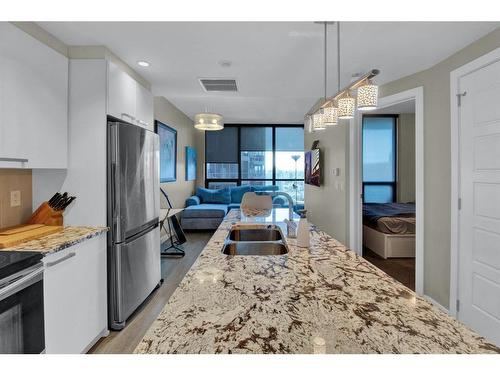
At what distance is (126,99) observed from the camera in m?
2.49

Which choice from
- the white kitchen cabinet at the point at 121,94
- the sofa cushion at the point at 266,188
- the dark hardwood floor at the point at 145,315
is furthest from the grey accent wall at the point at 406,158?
the white kitchen cabinet at the point at 121,94

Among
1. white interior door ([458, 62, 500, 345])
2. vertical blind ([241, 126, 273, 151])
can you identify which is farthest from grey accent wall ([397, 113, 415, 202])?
white interior door ([458, 62, 500, 345])

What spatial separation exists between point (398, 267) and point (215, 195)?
13.8 ft

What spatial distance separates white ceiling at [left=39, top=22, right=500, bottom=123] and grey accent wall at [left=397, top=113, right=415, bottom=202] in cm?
331

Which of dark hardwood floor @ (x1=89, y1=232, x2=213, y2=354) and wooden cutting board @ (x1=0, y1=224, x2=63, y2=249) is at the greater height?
wooden cutting board @ (x1=0, y1=224, x2=63, y2=249)

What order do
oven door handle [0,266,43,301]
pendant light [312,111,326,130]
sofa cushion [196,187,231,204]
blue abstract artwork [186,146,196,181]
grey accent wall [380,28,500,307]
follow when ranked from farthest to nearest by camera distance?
sofa cushion [196,187,231,204]
blue abstract artwork [186,146,196,181]
grey accent wall [380,28,500,307]
pendant light [312,111,326,130]
oven door handle [0,266,43,301]

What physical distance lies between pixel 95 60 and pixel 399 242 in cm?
426

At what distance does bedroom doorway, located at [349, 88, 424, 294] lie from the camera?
115 inches

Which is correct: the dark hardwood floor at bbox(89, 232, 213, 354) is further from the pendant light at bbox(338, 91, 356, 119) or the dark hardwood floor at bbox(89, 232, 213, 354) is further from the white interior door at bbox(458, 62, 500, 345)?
the white interior door at bbox(458, 62, 500, 345)

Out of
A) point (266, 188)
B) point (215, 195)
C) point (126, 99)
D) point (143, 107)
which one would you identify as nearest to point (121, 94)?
point (126, 99)

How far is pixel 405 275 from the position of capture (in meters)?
3.45

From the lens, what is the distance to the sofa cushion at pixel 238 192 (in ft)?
22.2
